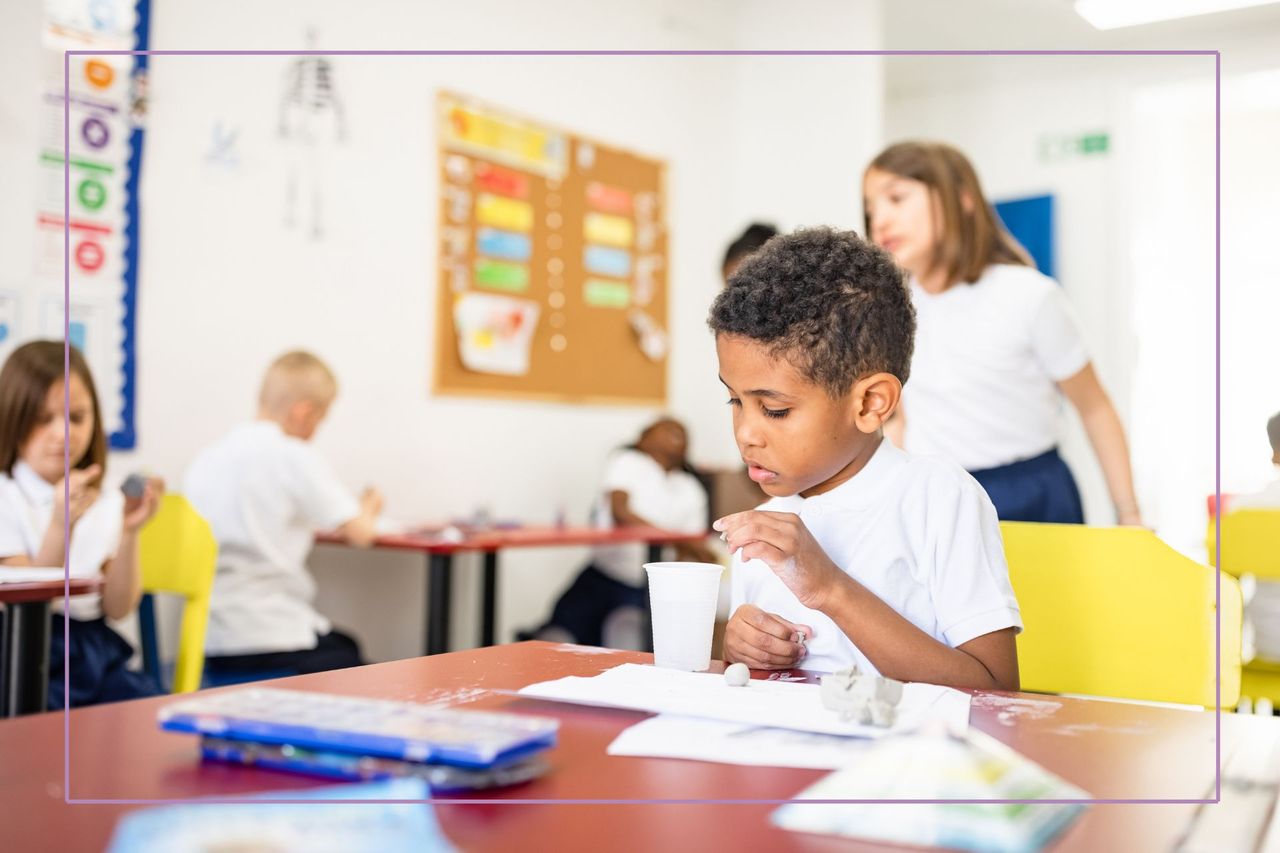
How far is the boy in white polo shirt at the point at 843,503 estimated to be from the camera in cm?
51

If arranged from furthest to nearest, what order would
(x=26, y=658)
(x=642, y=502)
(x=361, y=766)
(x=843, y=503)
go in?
1. (x=26, y=658)
2. (x=642, y=502)
3. (x=843, y=503)
4. (x=361, y=766)

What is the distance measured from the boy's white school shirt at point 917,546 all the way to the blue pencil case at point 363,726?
18 cm

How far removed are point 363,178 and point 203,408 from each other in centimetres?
32

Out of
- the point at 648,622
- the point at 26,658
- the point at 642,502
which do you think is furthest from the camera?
the point at 26,658

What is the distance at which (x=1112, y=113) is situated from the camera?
75 centimetres

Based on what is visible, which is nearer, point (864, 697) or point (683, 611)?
point (864, 697)

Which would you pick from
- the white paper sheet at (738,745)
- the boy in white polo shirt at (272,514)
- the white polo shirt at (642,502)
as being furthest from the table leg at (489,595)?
the white paper sheet at (738,745)

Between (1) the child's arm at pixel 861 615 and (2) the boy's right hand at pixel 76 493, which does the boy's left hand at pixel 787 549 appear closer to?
(1) the child's arm at pixel 861 615

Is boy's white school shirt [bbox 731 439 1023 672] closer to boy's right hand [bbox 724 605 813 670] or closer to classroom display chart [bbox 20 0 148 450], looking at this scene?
boy's right hand [bbox 724 605 813 670]

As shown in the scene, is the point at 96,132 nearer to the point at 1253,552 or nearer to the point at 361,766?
the point at 361,766

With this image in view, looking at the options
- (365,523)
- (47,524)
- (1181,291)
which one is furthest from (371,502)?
(1181,291)

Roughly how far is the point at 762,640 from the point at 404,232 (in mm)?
796

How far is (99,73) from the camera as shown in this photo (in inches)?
24.8

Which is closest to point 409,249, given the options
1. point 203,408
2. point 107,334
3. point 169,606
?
point 203,408
